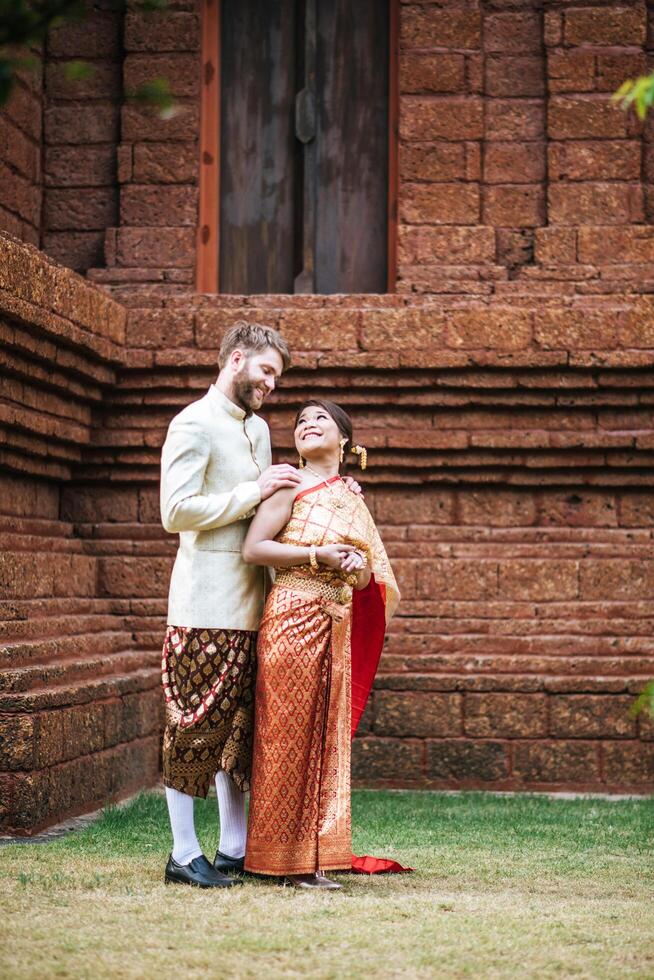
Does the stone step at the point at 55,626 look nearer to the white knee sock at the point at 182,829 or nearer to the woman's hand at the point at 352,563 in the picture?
the white knee sock at the point at 182,829

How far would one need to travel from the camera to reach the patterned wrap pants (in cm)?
453

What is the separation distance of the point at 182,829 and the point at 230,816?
0.27m

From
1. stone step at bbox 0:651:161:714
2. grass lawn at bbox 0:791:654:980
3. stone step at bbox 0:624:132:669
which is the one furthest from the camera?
stone step at bbox 0:624:132:669

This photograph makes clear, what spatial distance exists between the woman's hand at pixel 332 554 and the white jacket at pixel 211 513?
296 millimetres

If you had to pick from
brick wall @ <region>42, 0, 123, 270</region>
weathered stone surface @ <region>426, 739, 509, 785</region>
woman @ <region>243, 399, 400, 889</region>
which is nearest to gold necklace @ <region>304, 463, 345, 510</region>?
woman @ <region>243, 399, 400, 889</region>

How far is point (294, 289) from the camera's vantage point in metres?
7.96

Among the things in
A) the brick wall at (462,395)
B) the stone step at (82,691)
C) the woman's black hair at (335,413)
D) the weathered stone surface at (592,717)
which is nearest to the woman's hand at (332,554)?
the woman's black hair at (335,413)

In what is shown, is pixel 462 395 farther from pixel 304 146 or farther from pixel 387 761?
pixel 387 761

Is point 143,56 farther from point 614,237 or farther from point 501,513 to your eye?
point 501,513

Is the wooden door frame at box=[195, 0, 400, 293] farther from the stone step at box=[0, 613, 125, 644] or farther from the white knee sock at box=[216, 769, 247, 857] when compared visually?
the white knee sock at box=[216, 769, 247, 857]

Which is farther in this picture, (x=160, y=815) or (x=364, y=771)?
(x=364, y=771)

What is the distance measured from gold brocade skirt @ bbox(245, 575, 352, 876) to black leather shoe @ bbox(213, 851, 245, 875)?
0.53ft

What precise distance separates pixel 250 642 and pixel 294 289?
3759 millimetres

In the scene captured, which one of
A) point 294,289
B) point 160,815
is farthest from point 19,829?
point 294,289
